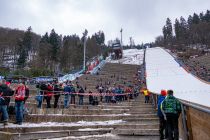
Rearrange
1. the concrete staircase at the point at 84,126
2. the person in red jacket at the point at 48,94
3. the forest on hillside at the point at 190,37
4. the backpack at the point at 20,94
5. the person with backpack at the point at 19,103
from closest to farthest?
1. the concrete staircase at the point at 84,126
2. the person with backpack at the point at 19,103
3. the backpack at the point at 20,94
4. the person in red jacket at the point at 48,94
5. the forest on hillside at the point at 190,37

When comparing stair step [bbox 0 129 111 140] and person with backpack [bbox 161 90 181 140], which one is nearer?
stair step [bbox 0 129 111 140]

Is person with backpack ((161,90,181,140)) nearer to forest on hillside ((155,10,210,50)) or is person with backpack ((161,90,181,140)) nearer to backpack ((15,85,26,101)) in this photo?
backpack ((15,85,26,101))

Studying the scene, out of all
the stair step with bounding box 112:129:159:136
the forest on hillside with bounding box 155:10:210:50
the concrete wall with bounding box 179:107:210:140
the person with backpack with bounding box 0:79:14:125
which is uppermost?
the forest on hillside with bounding box 155:10:210:50

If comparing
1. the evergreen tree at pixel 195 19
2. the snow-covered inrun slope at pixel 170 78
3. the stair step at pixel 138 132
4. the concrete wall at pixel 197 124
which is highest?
the evergreen tree at pixel 195 19

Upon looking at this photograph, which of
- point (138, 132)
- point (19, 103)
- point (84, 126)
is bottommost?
point (138, 132)

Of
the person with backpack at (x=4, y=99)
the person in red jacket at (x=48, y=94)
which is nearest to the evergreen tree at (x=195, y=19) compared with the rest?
the person in red jacket at (x=48, y=94)

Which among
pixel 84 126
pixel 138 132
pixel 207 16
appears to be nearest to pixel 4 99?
pixel 84 126

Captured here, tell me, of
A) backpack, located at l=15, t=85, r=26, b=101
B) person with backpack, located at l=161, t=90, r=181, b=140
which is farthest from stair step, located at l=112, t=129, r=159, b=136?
backpack, located at l=15, t=85, r=26, b=101

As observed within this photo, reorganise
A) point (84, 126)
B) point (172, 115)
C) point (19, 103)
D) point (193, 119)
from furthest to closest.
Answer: point (84, 126), point (19, 103), point (172, 115), point (193, 119)

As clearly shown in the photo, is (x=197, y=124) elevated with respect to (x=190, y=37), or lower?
lower

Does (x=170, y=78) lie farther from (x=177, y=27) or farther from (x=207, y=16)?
(x=207, y=16)

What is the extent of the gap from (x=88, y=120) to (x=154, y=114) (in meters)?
2.93

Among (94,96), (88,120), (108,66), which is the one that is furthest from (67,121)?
(108,66)

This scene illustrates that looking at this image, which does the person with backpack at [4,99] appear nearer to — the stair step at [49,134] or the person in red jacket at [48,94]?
the stair step at [49,134]
